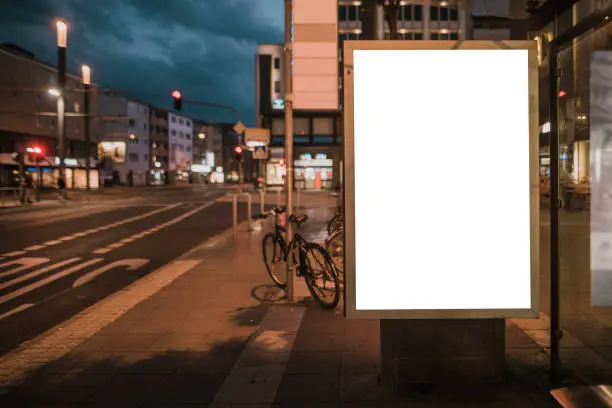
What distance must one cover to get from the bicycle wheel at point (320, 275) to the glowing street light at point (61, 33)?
26707 mm

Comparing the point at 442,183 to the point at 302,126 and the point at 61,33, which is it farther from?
the point at 302,126

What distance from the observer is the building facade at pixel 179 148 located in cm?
10038

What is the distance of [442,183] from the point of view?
11.0 feet

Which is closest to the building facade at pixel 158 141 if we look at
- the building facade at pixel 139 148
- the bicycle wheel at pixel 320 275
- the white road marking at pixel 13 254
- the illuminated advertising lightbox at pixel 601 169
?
the building facade at pixel 139 148

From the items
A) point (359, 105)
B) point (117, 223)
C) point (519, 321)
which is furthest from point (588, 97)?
point (117, 223)

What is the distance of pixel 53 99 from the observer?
5416 centimetres

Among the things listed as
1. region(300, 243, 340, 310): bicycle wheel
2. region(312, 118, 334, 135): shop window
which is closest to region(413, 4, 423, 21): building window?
region(312, 118, 334, 135): shop window

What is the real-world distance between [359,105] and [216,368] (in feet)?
8.02

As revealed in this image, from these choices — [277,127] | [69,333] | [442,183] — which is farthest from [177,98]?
[277,127]

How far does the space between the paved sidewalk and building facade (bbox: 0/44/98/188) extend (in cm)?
4205

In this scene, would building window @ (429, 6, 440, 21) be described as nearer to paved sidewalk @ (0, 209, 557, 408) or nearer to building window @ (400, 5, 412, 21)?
building window @ (400, 5, 412, 21)

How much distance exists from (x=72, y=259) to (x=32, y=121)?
154 feet

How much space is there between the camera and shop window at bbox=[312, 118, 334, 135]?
5938cm

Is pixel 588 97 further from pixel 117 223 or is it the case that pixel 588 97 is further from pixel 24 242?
pixel 117 223
